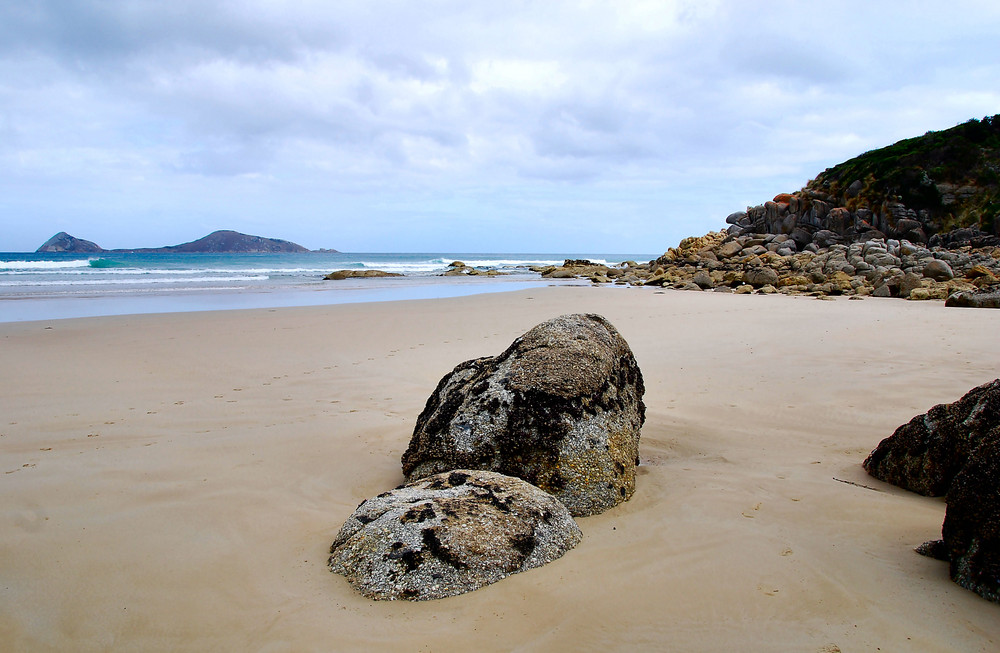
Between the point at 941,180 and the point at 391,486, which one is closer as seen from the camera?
the point at 391,486

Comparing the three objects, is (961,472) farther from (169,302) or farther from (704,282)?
(704,282)

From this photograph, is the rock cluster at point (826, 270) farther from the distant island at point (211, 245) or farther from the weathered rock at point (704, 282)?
the distant island at point (211, 245)

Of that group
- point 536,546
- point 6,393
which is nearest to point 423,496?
point 536,546

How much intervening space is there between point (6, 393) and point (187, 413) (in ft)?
7.84

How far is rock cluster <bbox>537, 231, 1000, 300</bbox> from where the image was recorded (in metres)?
18.4

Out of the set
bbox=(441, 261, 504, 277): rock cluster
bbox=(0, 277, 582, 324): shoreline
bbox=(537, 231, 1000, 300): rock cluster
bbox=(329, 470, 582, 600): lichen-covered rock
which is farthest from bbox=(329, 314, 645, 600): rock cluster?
bbox=(441, 261, 504, 277): rock cluster

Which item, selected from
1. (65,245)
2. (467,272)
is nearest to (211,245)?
(65,245)

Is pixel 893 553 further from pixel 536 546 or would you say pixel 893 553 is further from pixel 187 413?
pixel 187 413

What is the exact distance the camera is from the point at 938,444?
378 centimetres

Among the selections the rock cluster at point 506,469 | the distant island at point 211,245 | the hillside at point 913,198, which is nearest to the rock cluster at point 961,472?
the rock cluster at point 506,469

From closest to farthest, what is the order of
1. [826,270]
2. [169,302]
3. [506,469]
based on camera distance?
[506,469] < [169,302] < [826,270]

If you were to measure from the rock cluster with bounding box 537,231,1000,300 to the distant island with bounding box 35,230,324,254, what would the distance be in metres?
86.7

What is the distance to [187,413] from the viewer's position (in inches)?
229

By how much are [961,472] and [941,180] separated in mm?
42395
